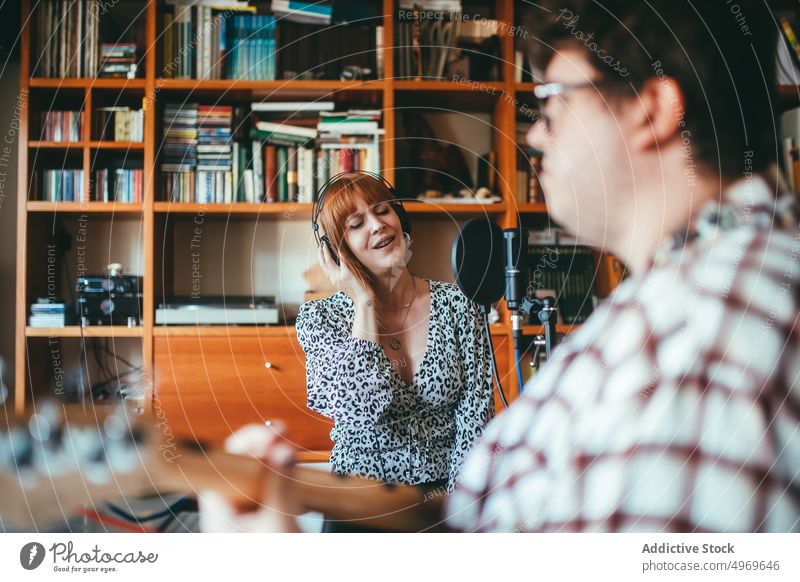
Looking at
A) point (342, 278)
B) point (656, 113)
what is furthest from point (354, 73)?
point (656, 113)

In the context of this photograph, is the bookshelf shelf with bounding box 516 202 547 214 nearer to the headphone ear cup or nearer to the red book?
the headphone ear cup

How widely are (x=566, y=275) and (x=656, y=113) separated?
1.82 ft

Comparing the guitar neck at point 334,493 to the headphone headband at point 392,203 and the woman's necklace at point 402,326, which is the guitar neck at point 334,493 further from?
the headphone headband at point 392,203

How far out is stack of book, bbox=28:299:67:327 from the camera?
1407mm

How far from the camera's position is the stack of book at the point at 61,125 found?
1453mm

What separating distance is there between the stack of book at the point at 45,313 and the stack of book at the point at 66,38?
1.66 feet

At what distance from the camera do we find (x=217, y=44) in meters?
1.54

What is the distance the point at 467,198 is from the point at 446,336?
52 centimetres

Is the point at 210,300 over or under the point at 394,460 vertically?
over

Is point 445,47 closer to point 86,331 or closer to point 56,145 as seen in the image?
point 56,145

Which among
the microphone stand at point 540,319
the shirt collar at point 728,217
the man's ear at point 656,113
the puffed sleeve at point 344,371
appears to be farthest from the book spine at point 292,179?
the shirt collar at point 728,217

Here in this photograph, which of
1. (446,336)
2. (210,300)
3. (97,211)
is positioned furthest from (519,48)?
(97,211)
